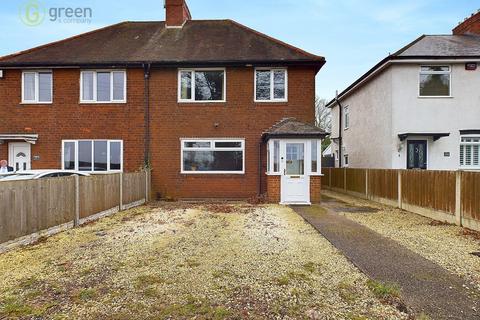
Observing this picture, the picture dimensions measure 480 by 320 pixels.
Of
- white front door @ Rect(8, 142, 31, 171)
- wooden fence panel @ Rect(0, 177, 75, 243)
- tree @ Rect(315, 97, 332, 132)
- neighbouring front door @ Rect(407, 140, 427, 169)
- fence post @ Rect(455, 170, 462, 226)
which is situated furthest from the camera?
tree @ Rect(315, 97, 332, 132)

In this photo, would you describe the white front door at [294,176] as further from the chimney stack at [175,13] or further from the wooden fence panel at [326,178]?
the wooden fence panel at [326,178]

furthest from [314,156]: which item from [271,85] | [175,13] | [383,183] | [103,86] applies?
[175,13]

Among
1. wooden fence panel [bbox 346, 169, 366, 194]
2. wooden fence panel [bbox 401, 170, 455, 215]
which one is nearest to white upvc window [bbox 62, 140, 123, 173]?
wooden fence panel [bbox 346, 169, 366, 194]

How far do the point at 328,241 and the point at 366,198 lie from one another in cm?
933

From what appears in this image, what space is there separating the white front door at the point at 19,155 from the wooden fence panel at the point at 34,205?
7.83m

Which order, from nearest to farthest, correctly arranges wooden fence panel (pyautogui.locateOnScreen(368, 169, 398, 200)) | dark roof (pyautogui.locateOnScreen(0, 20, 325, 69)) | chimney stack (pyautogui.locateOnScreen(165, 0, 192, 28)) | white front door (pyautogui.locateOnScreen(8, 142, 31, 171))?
wooden fence panel (pyautogui.locateOnScreen(368, 169, 398, 200)), dark roof (pyautogui.locateOnScreen(0, 20, 325, 69)), white front door (pyautogui.locateOnScreen(8, 142, 31, 171)), chimney stack (pyautogui.locateOnScreen(165, 0, 192, 28))

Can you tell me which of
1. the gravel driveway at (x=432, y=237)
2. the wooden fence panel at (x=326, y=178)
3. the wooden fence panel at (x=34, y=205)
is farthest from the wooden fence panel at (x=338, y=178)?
the wooden fence panel at (x=34, y=205)

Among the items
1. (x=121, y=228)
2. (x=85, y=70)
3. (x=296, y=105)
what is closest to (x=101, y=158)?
(x=85, y=70)

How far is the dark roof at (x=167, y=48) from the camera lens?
14.6 meters

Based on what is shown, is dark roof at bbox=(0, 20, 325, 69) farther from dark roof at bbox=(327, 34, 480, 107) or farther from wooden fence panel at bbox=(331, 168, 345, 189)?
wooden fence panel at bbox=(331, 168, 345, 189)

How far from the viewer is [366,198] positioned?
15594mm

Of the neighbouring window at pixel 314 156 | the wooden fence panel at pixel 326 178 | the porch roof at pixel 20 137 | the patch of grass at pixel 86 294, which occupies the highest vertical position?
the porch roof at pixel 20 137

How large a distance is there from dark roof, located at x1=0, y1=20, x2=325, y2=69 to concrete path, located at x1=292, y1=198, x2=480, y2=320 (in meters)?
8.85

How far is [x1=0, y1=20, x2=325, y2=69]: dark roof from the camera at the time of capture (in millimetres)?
14578
